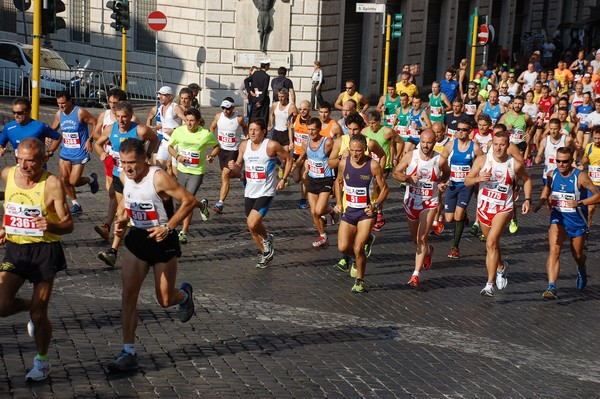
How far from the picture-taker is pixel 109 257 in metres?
12.4

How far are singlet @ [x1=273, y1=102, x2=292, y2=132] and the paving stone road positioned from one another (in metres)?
4.65

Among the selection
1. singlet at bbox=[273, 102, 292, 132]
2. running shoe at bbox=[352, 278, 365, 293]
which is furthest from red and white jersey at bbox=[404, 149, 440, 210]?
singlet at bbox=[273, 102, 292, 132]

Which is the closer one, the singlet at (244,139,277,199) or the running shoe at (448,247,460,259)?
the singlet at (244,139,277,199)

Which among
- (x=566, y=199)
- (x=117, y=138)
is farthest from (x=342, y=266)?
(x=117, y=138)

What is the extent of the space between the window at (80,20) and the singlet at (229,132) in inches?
740

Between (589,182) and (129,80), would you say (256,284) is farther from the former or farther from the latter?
(129,80)

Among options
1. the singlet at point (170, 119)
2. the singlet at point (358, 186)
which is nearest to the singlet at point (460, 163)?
the singlet at point (358, 186)

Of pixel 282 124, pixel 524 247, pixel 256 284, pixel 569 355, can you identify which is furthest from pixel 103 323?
pixel 282 124

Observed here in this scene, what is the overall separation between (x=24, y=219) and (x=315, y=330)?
123 inches

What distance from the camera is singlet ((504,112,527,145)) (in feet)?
66.9

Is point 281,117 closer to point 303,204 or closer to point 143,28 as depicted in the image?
point 303,204

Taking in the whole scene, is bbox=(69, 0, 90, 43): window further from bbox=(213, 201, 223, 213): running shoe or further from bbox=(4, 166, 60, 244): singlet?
bbox=(4, 166, 60, 244): singlet

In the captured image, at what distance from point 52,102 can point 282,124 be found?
401 inches

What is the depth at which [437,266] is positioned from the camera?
550 inches
